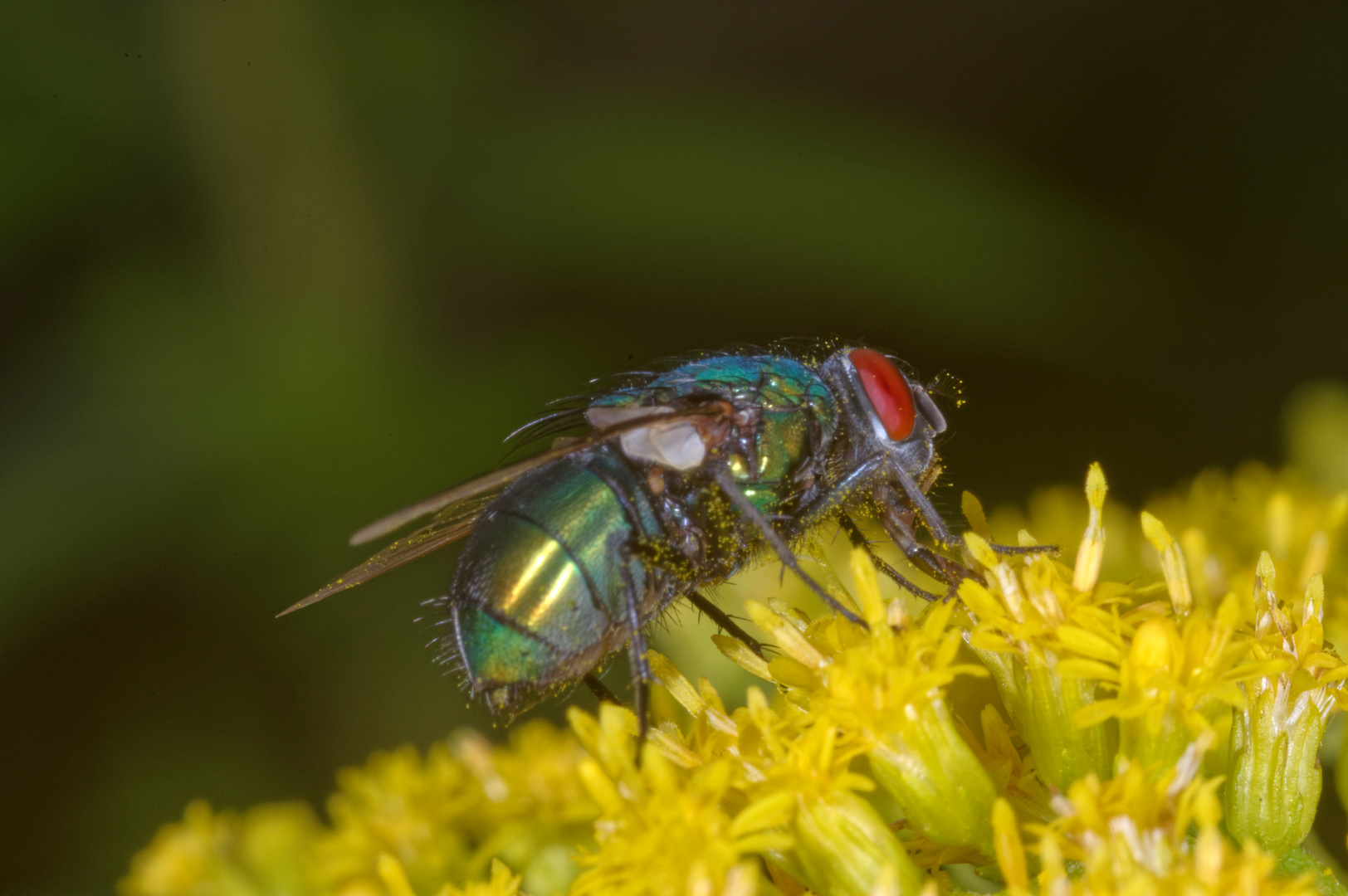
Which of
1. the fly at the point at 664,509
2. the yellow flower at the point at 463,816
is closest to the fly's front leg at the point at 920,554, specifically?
the fly at the point at 664,509

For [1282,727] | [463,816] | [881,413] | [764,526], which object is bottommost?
[463,816]

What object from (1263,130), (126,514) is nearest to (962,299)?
(1263,130)

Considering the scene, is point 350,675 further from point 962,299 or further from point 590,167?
point 962,299

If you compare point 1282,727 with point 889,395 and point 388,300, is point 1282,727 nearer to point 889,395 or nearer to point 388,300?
point 889,395

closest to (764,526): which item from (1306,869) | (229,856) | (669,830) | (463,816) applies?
(669,830)

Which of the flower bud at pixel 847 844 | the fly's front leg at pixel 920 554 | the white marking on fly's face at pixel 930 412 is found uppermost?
the white marking on fly's face at pixel 930 412

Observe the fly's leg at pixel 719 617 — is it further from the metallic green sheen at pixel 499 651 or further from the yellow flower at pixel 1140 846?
the yellow flower at pixel 1140 846

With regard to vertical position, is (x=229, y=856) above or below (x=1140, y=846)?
below

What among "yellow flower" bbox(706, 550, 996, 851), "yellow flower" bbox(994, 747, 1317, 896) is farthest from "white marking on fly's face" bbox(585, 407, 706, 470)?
"yellow flower" bbox(994, 747, 1317, 896)
